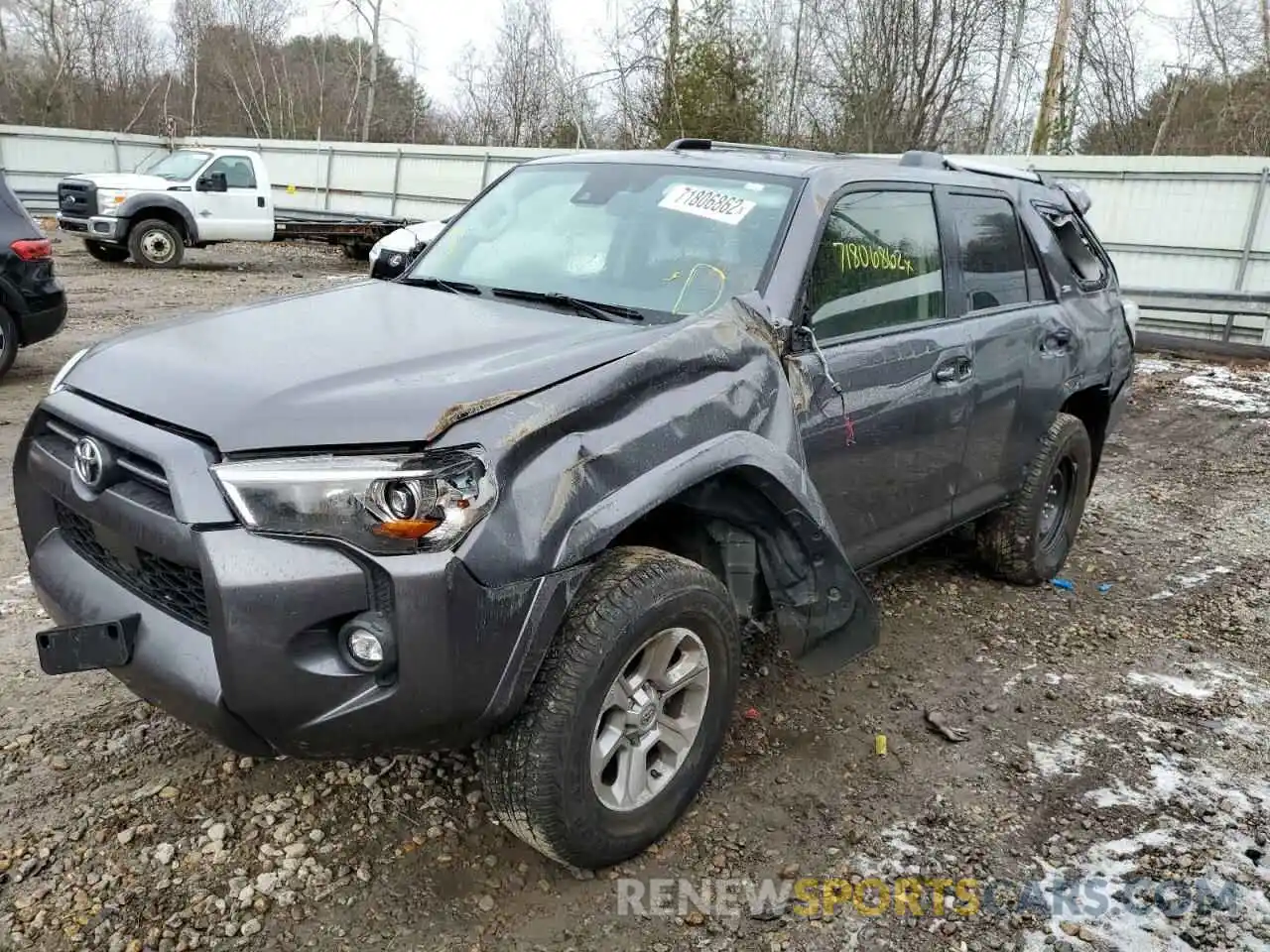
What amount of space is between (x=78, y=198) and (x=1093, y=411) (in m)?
14.9

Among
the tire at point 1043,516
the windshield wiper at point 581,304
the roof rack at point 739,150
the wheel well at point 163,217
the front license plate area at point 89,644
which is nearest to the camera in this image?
the front license plate area at point 89,644

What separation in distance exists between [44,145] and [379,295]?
2457 centimetres

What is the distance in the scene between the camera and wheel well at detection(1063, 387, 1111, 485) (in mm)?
5055

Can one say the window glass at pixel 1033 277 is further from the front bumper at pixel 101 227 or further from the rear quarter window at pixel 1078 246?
the front bumper at pixel 101 227

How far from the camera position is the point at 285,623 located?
202cm

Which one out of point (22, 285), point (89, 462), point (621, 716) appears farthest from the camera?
point (22, 285)

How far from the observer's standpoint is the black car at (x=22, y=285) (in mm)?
7453

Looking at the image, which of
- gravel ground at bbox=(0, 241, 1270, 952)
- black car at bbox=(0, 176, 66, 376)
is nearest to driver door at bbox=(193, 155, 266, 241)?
black car at bbox=(0, 176, 66, 376)

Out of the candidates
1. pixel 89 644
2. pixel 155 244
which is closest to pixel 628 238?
pixel 89 644

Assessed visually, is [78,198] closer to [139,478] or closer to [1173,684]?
[139,478]

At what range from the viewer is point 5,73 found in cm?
3438

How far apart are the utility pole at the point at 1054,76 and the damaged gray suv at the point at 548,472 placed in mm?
15547

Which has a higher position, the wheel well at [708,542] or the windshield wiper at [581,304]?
the windshield wiper at [581,304]

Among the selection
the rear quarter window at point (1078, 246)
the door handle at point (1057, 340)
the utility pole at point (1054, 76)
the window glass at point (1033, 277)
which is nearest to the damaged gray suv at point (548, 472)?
the door handle at point (1057, 340)
